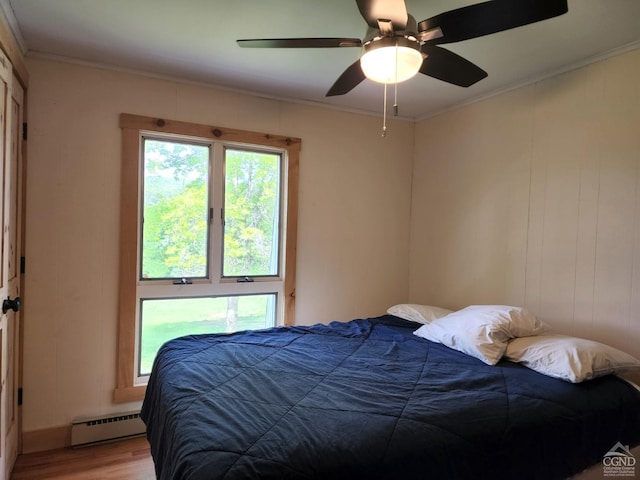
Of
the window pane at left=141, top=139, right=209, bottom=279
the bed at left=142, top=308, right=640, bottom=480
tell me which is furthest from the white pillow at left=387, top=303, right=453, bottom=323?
the window pane at left=141, top=139, right=209, bottom=279

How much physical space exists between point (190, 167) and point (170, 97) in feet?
1.65

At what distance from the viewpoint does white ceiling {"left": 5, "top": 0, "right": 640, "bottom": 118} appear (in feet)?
6.03

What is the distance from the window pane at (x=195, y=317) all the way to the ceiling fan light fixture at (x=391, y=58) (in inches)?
77.9

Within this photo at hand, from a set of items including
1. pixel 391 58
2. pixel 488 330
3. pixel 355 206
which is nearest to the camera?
pixel 391 58

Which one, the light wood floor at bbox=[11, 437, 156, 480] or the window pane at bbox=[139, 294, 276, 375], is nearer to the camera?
the light wood floor at bbox=[11, 437, 156, 480]

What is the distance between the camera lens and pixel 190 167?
2.85 meters

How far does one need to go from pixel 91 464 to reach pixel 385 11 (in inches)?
114

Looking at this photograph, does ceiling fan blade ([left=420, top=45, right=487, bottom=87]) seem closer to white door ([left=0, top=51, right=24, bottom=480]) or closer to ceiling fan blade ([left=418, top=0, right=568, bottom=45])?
ceiling fan blade ([left=418, top=0, right=568, bottom=45])

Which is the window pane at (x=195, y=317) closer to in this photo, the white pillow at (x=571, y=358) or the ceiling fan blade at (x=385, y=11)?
the white pillow at (x=571, y=358)

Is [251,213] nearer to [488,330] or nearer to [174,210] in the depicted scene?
[174,210]

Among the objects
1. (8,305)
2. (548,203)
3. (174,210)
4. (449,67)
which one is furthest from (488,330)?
(8,305)

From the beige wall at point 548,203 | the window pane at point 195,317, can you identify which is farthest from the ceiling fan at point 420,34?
the window pane at point 195,317

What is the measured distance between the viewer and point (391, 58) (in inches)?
64.8

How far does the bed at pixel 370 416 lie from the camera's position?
3.87ft
